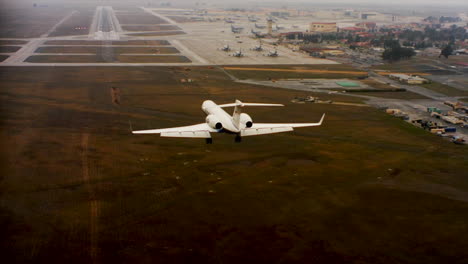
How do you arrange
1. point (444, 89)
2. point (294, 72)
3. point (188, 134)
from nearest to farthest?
point (188, 134) → point (444, 89) → point (294, 72)

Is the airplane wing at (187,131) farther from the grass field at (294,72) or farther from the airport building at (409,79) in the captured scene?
the airport building at (409,79)

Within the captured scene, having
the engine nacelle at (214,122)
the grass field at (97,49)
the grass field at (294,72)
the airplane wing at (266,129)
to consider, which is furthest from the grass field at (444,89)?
the grass field at (97,49)

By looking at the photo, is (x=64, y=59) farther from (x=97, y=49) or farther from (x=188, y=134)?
(x=188, y=134)

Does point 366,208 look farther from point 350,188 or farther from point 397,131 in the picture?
point 397,131

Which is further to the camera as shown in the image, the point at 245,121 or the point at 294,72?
the point at 294,72

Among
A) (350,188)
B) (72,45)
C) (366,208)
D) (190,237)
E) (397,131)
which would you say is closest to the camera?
(190,237)

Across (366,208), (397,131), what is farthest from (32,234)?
(397,131)

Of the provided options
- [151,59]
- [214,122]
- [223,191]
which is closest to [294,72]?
[151,59]

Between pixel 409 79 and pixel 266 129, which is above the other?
pixel 409 79
